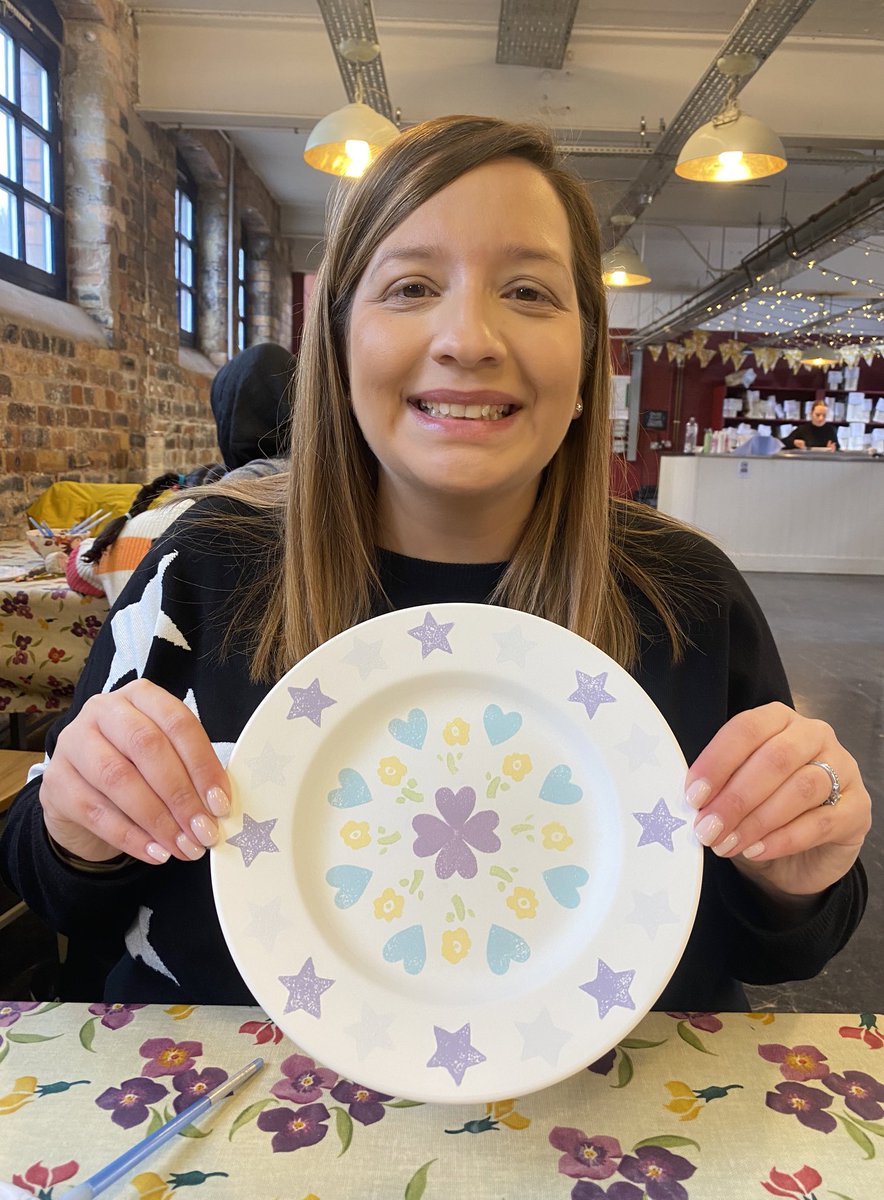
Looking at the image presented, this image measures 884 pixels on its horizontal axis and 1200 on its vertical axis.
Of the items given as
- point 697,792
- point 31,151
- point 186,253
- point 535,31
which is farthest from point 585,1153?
point 186,253

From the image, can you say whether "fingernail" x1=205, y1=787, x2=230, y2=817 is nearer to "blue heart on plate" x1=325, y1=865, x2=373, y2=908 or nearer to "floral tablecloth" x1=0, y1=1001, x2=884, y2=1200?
"blue heart on plate" x1=325, y1=865, x2=373, y2=908

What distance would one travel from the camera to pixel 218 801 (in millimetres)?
640

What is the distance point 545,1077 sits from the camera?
0.58 m

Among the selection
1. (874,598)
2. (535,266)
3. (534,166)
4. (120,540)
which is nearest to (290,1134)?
(535,266)

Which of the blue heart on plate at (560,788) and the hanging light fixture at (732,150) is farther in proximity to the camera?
the hanging light fixture at (732,150)

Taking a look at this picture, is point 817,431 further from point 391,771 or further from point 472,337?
point 391,771

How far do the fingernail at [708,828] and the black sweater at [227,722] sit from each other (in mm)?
327

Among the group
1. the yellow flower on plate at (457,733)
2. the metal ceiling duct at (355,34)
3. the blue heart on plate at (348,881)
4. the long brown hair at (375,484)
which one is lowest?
the blue heart on plate at (348,881)

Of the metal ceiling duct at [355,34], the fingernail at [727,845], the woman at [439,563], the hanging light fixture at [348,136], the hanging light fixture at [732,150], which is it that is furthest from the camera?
the metal ceiling duct at [355,34]

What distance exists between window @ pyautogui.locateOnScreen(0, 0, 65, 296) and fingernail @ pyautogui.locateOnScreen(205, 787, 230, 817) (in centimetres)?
493

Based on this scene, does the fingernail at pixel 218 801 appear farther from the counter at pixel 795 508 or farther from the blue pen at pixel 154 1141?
the counter at pixel 795 508

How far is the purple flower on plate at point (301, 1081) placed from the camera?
2.18 ft

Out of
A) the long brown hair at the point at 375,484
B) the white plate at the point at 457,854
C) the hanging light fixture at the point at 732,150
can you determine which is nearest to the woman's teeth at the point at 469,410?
the long brown hair at the point at 375,484

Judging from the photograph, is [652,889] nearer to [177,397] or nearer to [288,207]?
[177,397]
